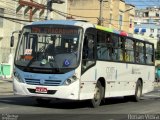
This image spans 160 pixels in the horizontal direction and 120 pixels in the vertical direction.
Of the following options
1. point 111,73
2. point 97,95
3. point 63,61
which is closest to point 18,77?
point 63,61

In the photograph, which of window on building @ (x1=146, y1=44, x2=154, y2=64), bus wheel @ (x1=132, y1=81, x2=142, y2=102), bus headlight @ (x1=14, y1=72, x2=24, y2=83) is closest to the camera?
bus headlight @ (x1=14, y1=72, x2=24, y2=83)

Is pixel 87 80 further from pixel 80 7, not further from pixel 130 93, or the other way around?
pixel 80 7

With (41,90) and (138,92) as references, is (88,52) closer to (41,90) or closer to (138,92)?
(41,90)

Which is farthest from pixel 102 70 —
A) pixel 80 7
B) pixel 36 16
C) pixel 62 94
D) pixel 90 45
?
pixel 80 7

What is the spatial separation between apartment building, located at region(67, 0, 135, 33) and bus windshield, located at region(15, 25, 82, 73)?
55507 millimetres

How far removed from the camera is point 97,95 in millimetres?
18641

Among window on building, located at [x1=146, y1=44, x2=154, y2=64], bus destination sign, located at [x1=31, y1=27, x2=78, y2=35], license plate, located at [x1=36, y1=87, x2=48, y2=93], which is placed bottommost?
license plate, located at [x1=36, y1=87, x2=48, y2=93]

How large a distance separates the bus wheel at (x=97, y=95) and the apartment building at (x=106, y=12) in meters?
54.3

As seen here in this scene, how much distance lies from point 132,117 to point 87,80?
2.58m

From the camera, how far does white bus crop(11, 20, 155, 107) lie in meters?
16.8

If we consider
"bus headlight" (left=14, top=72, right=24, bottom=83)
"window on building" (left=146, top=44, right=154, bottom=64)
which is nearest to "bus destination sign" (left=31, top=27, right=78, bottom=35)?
"bus headlight" (left=14, top=72, right=24, bottom=83)

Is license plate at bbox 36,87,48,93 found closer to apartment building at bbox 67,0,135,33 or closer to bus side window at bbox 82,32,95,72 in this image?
bus side window at bbox 82,32,95,72

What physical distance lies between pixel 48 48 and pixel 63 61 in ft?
2.47

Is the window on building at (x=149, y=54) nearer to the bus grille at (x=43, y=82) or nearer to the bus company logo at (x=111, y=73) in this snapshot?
the bus company logo at (x=111, y=73)
